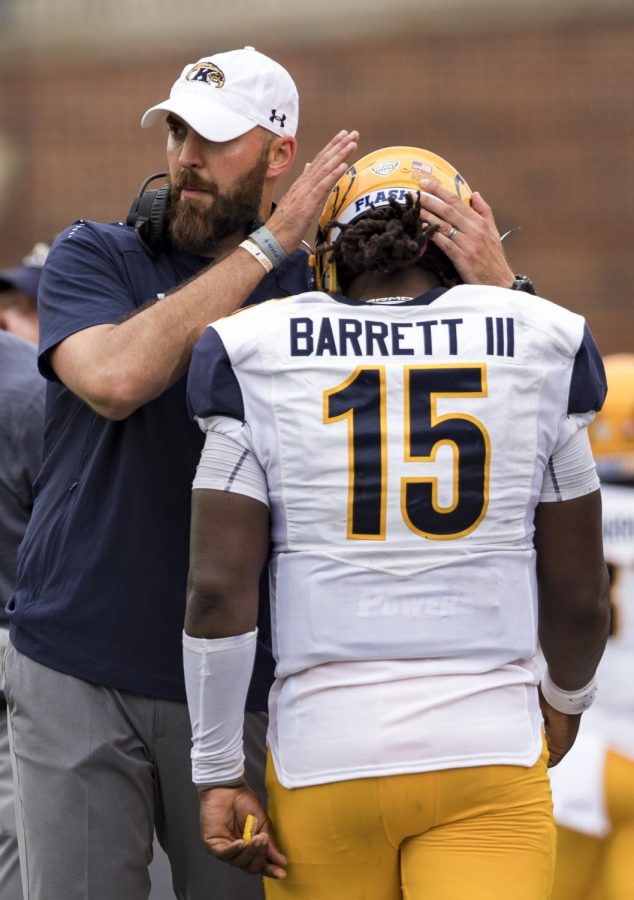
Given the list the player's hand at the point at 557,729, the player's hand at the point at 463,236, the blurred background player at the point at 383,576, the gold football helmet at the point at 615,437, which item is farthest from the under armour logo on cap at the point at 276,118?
the player's hand at the point at 557,729

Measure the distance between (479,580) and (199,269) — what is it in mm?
1188

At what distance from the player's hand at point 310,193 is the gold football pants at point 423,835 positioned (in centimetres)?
125

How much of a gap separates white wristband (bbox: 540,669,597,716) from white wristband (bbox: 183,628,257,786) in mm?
664

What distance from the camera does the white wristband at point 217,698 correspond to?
2.50 m

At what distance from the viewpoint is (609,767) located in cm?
399

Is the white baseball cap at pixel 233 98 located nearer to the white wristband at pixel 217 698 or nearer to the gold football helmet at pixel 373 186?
the gold football helmet at pixel 373 186

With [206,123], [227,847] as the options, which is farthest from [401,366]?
[206,123]

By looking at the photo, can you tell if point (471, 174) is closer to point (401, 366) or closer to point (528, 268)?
point (528, 268)

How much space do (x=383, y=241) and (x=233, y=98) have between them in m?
0.94

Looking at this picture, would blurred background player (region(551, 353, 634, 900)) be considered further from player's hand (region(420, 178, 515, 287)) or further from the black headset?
the black headset

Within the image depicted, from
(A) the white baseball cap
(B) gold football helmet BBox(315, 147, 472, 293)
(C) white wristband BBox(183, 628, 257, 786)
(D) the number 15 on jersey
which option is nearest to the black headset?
(A) the white baseball cap

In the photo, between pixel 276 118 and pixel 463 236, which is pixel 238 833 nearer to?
pixel 463 236

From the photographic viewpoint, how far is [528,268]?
13289mm

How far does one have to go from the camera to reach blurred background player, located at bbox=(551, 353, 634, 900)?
3941mm
